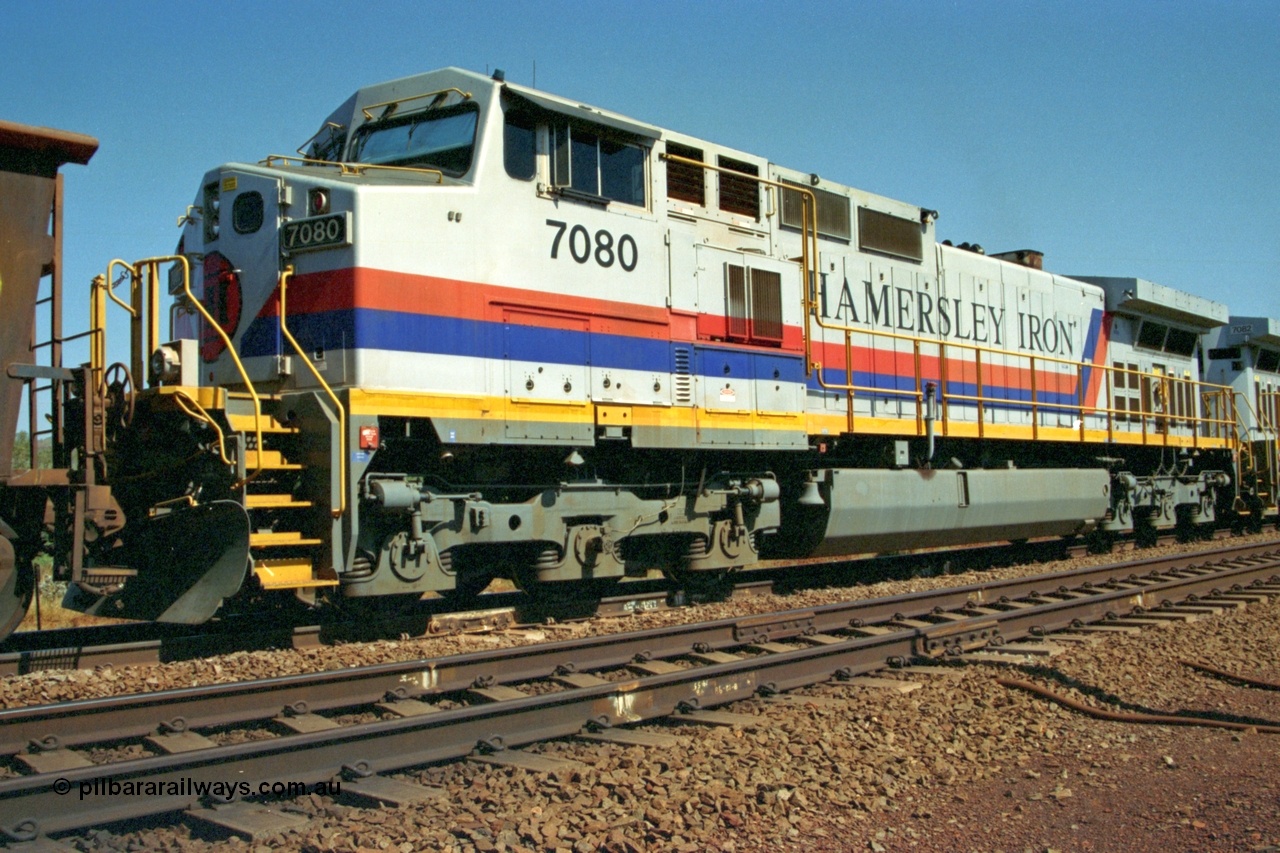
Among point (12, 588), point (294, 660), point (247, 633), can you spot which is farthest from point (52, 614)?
point (12, 588)

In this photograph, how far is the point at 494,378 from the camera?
25.5 feet

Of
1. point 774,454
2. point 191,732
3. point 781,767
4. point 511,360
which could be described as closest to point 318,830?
point 191,732

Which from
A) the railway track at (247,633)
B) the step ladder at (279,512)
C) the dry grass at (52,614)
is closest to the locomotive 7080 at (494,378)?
the step ladder at (279,512)

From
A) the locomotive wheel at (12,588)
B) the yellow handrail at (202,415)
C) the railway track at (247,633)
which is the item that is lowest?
the railway track at (247,633)

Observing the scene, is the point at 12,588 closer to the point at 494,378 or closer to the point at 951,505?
the point at 494,378

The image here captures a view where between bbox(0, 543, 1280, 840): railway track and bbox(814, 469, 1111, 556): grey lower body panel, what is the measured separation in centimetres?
172

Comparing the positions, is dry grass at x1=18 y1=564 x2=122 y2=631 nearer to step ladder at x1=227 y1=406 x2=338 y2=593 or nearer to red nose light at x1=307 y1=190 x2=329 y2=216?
step ladder at x1=227 y1=406 x2=338 y2=593

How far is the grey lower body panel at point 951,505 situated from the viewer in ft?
35.6

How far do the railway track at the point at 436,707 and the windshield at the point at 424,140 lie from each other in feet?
11.9

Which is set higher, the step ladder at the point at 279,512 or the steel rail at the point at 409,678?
the step ladder at the point at 279,512

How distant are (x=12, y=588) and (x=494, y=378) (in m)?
3.26

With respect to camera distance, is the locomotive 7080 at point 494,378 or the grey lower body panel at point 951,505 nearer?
the locomotive 7080 at point 494,378

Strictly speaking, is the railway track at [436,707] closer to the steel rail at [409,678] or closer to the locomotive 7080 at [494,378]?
the steel rail at [409,678]

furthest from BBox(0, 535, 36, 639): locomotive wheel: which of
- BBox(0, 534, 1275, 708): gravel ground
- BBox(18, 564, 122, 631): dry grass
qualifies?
BBox(18, 564, 122, 631): dry grass
